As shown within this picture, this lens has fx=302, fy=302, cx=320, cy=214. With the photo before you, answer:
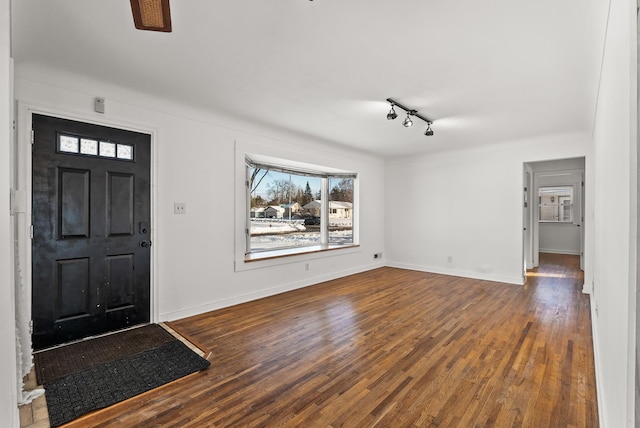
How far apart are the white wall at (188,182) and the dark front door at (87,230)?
0.13m

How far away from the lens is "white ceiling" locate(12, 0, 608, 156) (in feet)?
5.96

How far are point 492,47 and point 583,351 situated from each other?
2.61 meters

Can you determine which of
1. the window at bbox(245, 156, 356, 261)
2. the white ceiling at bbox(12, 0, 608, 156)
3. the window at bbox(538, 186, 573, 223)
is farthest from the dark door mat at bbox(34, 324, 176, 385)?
the window at bbox(538, 186, 573, 223)

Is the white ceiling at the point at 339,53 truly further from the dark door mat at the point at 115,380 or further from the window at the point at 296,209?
the dark door mat at the point at 115,380

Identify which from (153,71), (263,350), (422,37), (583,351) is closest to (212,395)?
(263,350)

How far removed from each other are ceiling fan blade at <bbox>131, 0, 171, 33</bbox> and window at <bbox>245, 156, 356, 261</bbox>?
9.05 ft

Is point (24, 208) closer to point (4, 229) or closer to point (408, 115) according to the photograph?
point (4, 229)

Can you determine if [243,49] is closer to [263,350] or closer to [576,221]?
[263,350]

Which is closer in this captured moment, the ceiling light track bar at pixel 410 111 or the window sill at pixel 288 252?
the ceiling light track bar at pixel 410 111

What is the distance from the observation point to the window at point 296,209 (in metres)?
4.75

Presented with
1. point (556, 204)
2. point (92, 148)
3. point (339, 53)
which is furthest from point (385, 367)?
point (556, 204)

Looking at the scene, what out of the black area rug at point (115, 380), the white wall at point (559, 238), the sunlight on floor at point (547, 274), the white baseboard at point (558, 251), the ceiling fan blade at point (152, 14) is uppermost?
the ceiling fan blade at point (152, 14)

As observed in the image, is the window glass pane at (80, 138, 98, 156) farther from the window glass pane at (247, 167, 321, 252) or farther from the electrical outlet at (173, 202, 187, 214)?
the window glass pane at (247, 167, 321, 252)

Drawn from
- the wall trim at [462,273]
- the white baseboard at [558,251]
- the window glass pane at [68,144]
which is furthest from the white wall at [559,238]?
the window glass pane at [68,144]
